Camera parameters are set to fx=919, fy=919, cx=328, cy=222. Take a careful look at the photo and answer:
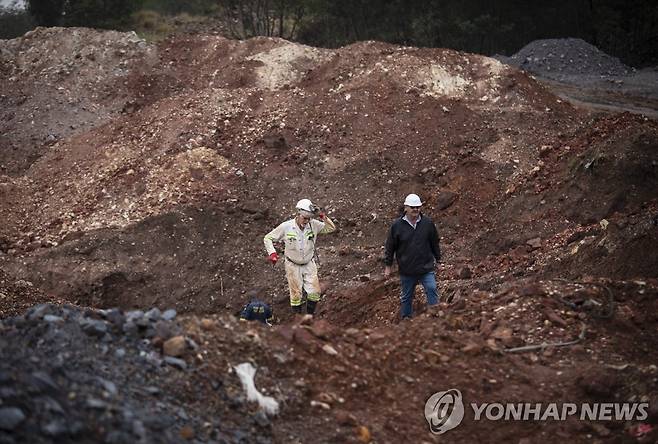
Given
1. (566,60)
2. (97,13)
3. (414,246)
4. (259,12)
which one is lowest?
(566,60)

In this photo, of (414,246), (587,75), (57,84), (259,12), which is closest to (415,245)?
(414,246)

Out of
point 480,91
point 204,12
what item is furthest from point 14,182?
point 204,12

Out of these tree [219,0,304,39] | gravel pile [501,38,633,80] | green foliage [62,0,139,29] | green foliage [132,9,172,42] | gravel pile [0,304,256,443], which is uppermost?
gravel pile [0,304,256,443]

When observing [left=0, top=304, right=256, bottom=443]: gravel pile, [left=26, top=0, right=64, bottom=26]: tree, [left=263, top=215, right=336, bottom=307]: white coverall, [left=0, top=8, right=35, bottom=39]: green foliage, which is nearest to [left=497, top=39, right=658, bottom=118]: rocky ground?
[left=263, top=215, right=336, bottom=307]: white coverall

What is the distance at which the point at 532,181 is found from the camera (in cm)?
1516

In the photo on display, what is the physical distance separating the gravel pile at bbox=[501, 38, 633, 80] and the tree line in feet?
7.09

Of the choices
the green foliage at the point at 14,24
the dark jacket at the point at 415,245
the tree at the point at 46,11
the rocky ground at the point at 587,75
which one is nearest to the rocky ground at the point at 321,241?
the rocky ground at the point at 587,75

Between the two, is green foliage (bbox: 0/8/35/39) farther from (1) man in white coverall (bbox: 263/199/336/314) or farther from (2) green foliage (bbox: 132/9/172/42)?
(1) man in white coverall (bbox: 263/199/336/314)

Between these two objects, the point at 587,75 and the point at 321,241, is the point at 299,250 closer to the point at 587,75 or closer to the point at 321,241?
the point at 321,241

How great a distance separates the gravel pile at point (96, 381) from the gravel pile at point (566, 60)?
23.0 metres

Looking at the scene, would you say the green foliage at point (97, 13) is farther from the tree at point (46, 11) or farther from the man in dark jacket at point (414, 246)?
Answer: the man in dark jacket at point (414, 246)

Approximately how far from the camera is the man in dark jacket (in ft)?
33.6

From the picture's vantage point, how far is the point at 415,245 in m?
10.2

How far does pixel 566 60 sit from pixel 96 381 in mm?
25148
